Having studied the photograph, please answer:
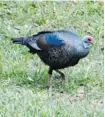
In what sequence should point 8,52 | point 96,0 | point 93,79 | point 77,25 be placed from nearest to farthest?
point 93,79 → point 8,52 → point 77,25 → point 96,0

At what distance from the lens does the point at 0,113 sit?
6258mm

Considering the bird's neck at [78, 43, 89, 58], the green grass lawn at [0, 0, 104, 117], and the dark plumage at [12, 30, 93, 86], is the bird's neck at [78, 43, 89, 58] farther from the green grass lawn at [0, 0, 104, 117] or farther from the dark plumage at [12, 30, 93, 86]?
the green grass lawn at [0, 0, 104, 117]

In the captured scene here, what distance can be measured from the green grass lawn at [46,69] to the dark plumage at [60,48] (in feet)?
1.16

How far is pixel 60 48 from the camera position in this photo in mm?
7273

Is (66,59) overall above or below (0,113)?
above

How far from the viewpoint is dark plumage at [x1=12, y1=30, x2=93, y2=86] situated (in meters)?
7.23

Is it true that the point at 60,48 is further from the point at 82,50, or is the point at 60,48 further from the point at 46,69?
the point at 46,69

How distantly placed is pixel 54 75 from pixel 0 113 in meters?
1.84

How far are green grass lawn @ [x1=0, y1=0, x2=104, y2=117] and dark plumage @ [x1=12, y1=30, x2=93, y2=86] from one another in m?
0.35

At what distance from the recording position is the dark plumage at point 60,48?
723 cm

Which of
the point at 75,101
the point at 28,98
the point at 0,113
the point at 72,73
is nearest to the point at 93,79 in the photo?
the point at 72,73

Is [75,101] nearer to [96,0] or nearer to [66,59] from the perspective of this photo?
[66,59]

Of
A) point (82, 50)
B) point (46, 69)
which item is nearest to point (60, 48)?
point (82, 50)

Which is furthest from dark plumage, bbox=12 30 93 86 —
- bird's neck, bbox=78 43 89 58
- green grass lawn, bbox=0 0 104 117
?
green grass lawn, bbox=0 0 104 117
